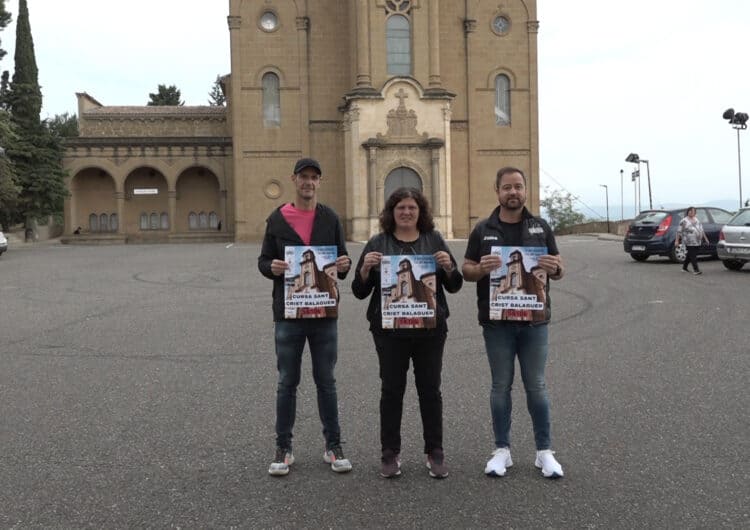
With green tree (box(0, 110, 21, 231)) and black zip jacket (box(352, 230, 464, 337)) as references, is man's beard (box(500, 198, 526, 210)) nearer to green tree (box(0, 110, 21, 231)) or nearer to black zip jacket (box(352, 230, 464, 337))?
black zip jacket (box(352, 230, 464, 337))

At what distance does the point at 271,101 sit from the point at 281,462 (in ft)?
131

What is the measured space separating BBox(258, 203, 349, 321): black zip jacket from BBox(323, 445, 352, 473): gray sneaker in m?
0.95

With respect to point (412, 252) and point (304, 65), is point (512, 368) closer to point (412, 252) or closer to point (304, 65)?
point (412, 252)

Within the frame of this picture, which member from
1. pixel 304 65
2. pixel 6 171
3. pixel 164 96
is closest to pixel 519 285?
pixel 6 171

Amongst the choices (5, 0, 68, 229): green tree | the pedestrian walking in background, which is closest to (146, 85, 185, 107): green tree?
(5, 0, 68, 229): green tree

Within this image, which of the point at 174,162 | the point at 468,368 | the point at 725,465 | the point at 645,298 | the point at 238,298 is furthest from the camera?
the point at 174,162

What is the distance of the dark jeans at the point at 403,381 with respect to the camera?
486 centimetres

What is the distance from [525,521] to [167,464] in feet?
8.05

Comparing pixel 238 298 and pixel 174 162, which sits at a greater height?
pixel 174 162

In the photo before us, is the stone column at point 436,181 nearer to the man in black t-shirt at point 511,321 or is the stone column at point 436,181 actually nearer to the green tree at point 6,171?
the green tree at point 6,171

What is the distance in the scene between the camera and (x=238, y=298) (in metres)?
15.1

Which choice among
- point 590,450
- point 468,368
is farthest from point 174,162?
point 590,450

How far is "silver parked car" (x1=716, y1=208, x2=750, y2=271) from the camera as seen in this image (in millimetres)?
18047

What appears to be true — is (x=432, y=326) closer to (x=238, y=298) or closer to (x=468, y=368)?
(x=468, y=368)
